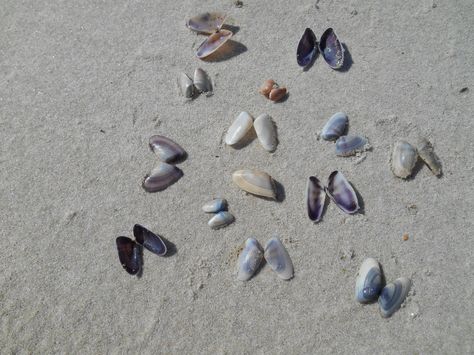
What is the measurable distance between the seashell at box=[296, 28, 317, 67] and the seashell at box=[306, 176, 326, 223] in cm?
64

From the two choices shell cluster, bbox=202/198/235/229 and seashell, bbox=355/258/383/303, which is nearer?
seashell, bbox=355/258/383/303

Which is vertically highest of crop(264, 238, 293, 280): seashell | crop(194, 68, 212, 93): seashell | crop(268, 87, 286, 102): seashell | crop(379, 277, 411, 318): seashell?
crop(194, 68, 212, 93): seashell

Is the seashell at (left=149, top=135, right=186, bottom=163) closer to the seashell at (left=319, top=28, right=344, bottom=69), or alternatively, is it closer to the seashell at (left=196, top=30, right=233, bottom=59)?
the seashell at (left=196, top=30, right=233, bottom=59)

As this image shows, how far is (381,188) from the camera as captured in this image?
197 centimetres

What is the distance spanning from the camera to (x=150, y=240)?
1.88 meters

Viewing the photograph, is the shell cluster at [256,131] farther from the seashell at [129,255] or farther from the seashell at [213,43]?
the seashell at [129,255]

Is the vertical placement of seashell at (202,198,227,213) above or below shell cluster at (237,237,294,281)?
above

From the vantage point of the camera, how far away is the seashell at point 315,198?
192 cm

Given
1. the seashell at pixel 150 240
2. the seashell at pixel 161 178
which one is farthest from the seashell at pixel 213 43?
the seashell at pixel 150 240

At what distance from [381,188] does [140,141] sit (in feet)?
3.68

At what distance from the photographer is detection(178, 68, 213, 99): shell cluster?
2.19 metres

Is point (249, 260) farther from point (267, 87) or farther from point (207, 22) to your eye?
point (207, 22)

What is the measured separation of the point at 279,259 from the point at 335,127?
662mm

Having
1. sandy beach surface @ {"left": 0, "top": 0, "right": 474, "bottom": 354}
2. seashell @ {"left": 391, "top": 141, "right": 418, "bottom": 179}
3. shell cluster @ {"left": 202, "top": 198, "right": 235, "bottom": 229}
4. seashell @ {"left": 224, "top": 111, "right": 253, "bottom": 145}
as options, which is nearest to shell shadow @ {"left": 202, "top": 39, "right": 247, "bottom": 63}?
sandy beach surface @ {"left": 0, "top": 0, "right": 474, "bottom": 354}
